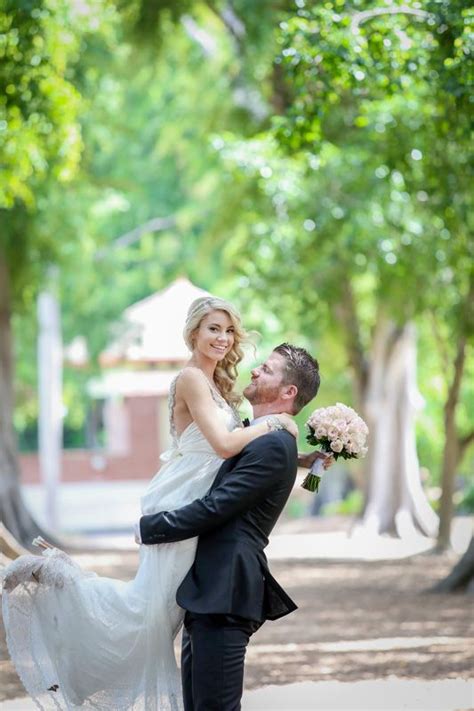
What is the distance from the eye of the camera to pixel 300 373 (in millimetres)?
5652

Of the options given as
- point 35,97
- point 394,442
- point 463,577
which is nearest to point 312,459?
point 35,97

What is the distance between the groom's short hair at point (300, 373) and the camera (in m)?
5.65

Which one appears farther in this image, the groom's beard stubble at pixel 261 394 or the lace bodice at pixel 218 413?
the lace bodice at pixel 218 413

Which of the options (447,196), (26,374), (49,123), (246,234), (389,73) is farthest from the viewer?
(26,374)

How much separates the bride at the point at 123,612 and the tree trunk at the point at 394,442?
20741 millimetres

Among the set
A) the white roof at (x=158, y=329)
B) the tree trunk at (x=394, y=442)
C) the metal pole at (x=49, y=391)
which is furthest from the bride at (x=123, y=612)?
the metal pole at (x=49, y=391)

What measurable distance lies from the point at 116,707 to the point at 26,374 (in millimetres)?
33983

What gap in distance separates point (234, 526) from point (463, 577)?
10.5 meters

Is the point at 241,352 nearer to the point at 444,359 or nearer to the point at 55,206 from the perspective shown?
the point at 444,359

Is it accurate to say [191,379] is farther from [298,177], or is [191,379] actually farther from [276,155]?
[298,177]

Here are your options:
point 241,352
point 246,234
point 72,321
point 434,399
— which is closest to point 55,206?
point 246,234

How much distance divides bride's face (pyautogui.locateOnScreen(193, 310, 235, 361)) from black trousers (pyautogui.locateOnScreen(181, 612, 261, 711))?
107 centimetres

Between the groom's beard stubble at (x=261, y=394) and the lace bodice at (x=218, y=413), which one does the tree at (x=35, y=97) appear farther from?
the groom's beard stubble at (x=261, y=394)

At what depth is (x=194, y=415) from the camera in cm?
567
